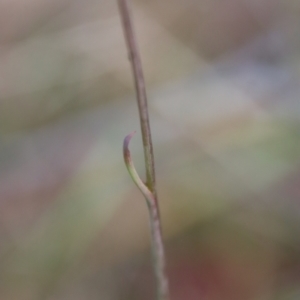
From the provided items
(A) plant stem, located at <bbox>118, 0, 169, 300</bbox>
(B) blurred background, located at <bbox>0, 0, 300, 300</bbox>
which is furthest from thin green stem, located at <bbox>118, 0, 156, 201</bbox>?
(B) blurred background, located at <bbox>0, 0, 300, 300</bbox>

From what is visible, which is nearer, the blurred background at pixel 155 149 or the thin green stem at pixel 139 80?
the thin green stem at pixel 139 80

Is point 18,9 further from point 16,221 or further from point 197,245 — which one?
point 197,245

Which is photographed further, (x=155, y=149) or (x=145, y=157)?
(x=155, y=149)

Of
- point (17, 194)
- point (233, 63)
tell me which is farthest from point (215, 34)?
point (17, 194)

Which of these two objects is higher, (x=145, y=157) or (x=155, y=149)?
(x=145, y=157)

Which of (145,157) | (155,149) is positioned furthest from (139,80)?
(155,149)

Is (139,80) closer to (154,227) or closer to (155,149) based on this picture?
(154,227)

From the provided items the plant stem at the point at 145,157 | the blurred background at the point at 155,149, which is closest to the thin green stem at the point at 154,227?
the plant stem at the point at 145,157

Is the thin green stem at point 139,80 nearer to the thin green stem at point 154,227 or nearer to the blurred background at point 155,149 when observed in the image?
the thin green stem at point 154,227
